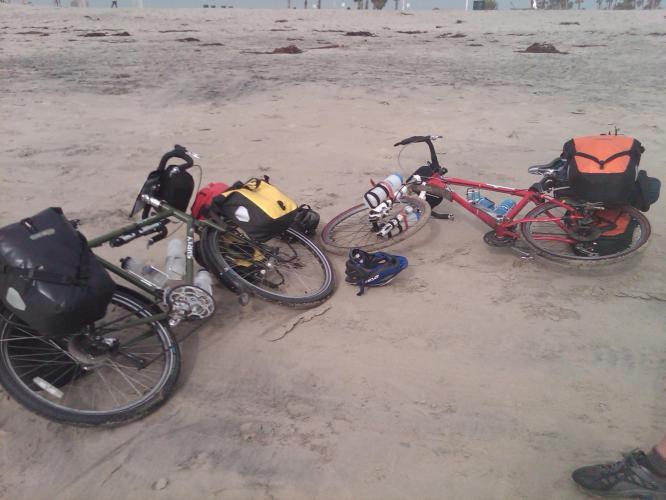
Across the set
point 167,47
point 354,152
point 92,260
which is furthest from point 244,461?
point 167,47

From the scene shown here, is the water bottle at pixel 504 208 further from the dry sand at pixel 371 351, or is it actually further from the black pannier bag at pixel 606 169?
the black pannier bag at pixel 606 169

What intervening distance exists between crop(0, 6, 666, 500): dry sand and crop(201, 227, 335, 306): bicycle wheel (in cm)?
16

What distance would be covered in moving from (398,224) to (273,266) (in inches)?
52.2

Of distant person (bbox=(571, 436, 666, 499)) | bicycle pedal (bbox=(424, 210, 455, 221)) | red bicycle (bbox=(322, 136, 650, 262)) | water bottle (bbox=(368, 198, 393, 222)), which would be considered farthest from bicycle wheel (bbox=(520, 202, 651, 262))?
distant person (bbox=(571, 436, 666, 499))

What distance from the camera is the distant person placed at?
7.26 ft

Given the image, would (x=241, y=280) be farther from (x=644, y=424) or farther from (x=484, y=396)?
(x=644, y=424)

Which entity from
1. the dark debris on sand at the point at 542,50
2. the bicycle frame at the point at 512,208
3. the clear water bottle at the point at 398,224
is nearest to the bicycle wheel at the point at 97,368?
the clear water bottle at the point at 398,224

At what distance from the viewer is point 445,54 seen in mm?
16219

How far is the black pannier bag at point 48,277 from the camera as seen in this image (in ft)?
7.67

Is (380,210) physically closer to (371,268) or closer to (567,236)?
(371,268)

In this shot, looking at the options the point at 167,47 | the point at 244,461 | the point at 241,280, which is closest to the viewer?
the point at 244,461

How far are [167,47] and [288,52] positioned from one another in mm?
4584

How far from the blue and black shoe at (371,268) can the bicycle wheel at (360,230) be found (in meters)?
0.30

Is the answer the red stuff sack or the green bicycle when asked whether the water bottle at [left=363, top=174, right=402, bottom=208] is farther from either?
the red stuff sack
